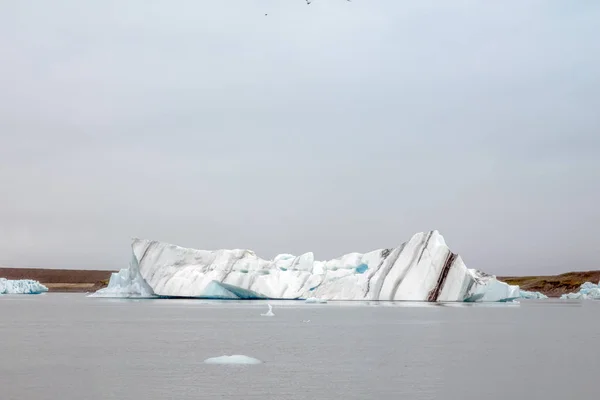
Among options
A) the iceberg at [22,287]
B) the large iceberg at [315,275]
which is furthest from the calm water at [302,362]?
the iceberg at [22,287]

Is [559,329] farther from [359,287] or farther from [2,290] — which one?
[2,290]

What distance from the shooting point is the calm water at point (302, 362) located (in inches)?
404

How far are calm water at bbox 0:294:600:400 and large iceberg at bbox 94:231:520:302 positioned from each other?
14.3 metres

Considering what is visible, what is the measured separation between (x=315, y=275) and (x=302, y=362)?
29536mm

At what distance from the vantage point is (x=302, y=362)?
13.5 meters

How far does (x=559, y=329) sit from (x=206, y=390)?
16.0m

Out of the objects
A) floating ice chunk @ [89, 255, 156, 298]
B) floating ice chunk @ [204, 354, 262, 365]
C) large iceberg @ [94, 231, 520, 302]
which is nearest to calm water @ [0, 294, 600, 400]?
floating ice chunk @ [204, 354, 262, 365]

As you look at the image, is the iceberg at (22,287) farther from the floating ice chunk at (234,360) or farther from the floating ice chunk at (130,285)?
the floating ice chunk at (234,360)

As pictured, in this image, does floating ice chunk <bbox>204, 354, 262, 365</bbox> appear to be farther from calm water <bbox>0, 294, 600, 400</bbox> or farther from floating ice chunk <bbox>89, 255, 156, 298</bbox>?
floating ice chunk <bbox>89, 255, 156, 298</bbox>

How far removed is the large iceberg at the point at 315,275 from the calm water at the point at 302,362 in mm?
14306

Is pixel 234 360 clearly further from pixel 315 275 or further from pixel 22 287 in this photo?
pixel 22 287

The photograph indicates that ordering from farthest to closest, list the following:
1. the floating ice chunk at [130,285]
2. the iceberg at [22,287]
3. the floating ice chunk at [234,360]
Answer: the iceberg at [22,287], the floating ice chunk at [130,285], the floating ice chunk at [234,360]

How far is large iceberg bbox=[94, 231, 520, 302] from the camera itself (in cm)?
3766

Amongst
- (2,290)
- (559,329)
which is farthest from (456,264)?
(2,290)
